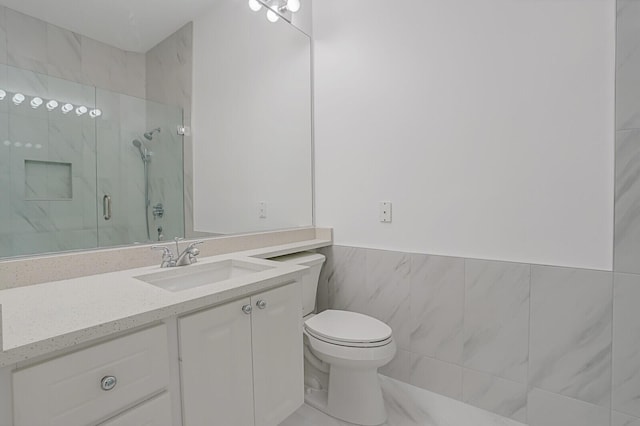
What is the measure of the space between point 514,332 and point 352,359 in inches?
29.9

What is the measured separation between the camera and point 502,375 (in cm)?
151

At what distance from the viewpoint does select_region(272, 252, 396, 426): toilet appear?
145 centimetres

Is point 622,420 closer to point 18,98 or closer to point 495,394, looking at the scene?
point 495,394

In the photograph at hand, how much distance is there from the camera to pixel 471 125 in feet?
5.10

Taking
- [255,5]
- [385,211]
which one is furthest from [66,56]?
[385,211]

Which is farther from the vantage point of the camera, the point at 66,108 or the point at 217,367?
the point at 66,108

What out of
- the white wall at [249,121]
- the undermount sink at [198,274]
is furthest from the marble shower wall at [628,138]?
the white wall at [249,121]

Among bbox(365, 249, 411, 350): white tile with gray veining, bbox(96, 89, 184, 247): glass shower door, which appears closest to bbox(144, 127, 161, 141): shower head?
bbox(96, 89, 184, 247): glass shower door

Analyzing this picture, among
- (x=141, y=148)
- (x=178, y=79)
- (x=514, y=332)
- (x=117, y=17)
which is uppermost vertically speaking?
(x=117, y=17)

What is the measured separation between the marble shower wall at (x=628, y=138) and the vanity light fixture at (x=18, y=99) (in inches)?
86.8

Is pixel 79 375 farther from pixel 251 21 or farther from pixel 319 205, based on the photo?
pixel 251 21

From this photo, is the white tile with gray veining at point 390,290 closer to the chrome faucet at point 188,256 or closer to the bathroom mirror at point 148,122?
the bathroom mirror at point 148,122

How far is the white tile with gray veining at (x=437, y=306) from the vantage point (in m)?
1.62

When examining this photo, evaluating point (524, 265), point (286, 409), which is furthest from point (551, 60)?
point (286, 409)
